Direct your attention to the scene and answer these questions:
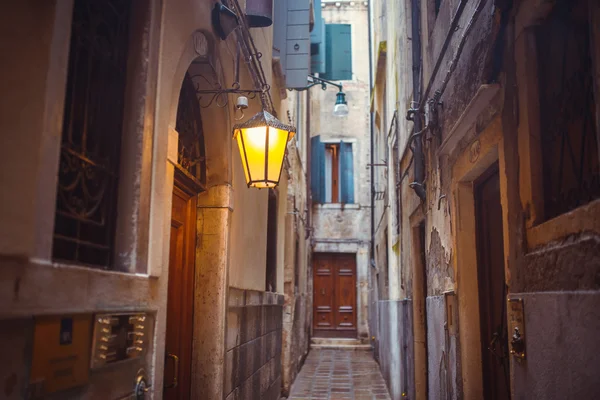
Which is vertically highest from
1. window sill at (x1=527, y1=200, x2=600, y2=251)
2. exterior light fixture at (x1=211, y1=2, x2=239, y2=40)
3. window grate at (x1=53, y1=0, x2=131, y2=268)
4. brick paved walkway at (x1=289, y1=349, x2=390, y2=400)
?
exterior light fixture at (x1=211, y1=2, x2=239, y2=40)

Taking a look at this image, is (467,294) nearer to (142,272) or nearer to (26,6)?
(142,272)

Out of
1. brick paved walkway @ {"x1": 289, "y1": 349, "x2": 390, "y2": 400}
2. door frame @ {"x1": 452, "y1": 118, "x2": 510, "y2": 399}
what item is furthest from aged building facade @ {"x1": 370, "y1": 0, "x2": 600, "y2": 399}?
brick paved walkway @ {"x1": 289, "y1": 349, "x2": 390, "y2": 400}

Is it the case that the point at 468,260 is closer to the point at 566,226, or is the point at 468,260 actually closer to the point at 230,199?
the point at 230,199

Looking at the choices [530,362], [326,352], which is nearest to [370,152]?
[326,352]

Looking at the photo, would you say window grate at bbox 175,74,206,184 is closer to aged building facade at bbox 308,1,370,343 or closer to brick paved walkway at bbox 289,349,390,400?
brick paved walkway at bbox 289,349,390,400

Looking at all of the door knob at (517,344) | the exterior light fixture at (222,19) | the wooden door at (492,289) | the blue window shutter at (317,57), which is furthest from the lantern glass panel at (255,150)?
the blue window shutter at (317,57)

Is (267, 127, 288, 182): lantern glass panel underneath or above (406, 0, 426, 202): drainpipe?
underneath

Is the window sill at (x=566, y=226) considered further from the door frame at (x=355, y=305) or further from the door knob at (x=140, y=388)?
the door frame at (x=355, y=305)

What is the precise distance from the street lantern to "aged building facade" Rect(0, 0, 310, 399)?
1.24 ft

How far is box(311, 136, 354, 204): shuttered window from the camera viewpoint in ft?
61.3

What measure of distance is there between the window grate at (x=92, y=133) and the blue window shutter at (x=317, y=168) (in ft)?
51.6

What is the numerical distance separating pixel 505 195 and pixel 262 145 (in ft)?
5.64

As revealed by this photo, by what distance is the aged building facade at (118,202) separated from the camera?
1.89 metres

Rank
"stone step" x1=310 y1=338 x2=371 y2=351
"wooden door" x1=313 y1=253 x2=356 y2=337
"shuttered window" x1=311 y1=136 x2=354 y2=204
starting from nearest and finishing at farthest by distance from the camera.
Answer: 1. "stone step" x1=310 y1=338 x2=371 y2=351
2. "wooden door" x1=313 y1=253 x2=356 y2=337
3. "shuttered window" x1=311 y1=136 x2=354 y2=204
